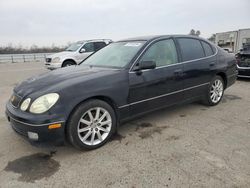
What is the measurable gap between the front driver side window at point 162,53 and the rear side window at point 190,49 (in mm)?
236

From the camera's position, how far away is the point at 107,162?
2.75 m

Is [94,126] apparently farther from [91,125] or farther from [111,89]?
[111,89]

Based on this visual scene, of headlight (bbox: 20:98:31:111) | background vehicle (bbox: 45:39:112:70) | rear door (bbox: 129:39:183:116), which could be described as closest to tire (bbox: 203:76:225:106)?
rear door (bbox: 129:39:183:116)

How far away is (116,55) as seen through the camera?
384 centimetres

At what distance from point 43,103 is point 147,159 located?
149 centimetres

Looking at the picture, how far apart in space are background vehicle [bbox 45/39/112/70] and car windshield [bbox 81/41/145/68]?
6.45 meters

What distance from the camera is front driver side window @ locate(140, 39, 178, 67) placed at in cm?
362

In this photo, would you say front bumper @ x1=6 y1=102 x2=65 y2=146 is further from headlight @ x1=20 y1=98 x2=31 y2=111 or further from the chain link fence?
the chain link fence

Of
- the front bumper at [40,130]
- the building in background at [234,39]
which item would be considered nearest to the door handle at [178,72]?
the front bumper at [40,130]

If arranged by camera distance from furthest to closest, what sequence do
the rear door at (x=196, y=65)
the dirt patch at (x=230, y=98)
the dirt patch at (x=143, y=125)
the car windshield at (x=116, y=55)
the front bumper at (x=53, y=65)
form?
the front bumper at (x=53, y=65), the dirt patch at (x=230, y=98), the rear door at (x=196, y=65), the dirt patch at (x=143, y=125), the car windshield at (x=116, y=55)

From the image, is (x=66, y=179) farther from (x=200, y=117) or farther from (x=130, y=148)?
(x=200, y=117)

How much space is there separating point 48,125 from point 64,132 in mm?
247

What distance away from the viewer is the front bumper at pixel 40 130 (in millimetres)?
2645

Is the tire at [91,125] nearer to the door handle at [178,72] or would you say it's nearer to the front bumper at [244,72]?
the door handle at [178,72]
